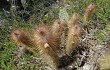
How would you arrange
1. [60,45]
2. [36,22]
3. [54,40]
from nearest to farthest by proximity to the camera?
[54,40] → [60,45] → [36,22]

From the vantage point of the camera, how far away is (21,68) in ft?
12.7

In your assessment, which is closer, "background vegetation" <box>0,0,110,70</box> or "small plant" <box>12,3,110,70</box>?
"small plant" <box>12,3,110,70</box>

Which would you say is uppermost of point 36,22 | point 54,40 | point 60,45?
point 54,40

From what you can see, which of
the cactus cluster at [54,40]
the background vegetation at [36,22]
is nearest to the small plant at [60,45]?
the cactus cluster at [54,40]

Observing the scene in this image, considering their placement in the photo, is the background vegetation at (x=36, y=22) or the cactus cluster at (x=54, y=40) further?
the background vegetation at (x=36, y=22)

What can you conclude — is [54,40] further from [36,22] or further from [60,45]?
[36,22]

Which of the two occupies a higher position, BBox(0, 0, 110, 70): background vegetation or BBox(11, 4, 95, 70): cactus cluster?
BBox(11, 4, 95, 70): cactus cluster

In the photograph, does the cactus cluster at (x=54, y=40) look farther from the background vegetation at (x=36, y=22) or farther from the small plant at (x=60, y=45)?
the background vegetation at (x=36, y=22)

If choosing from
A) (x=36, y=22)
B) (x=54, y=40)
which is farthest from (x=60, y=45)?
(x=36, y=22)

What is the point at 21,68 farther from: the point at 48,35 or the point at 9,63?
the point at 48,35

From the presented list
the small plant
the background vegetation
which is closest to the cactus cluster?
the small plant

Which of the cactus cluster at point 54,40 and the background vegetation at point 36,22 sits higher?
the cactus cluster at point 54,40

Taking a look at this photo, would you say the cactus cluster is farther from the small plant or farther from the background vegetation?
the background vegetation

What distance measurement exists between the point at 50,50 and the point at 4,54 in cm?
115
